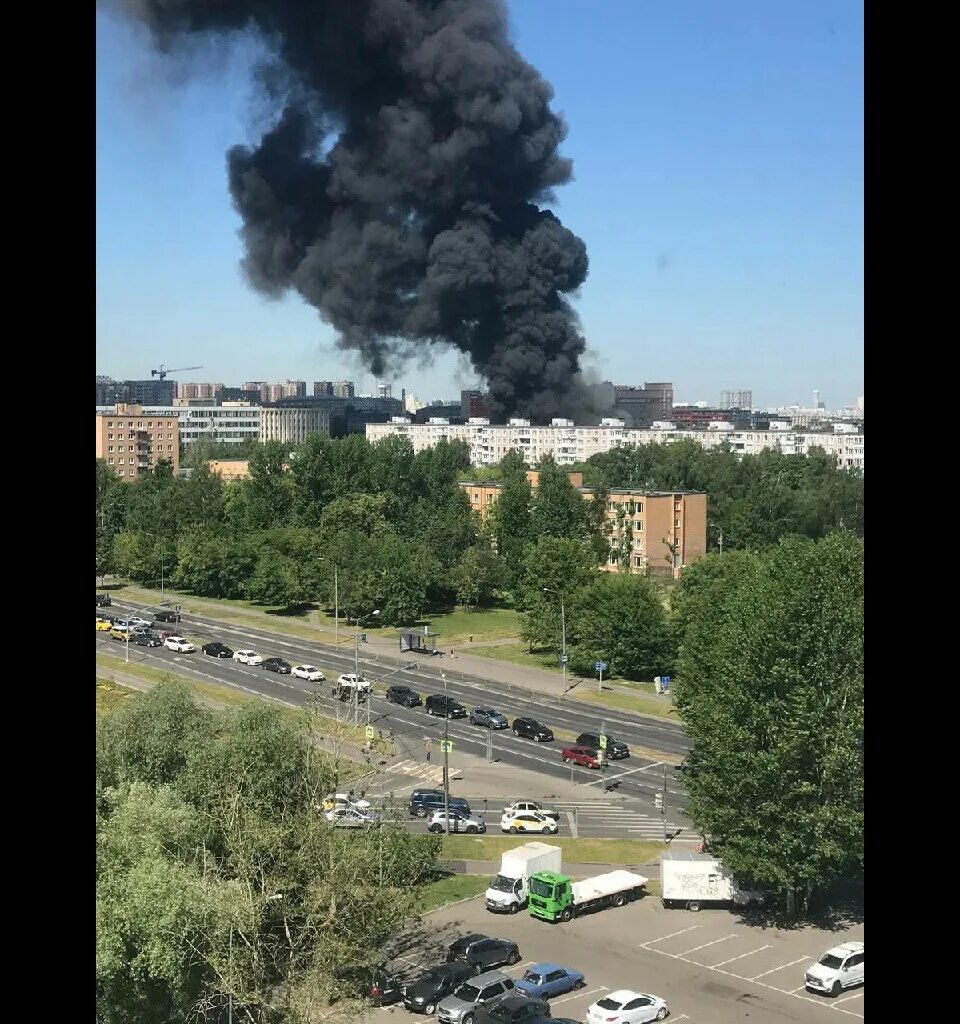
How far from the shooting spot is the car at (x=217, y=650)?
1381 cm

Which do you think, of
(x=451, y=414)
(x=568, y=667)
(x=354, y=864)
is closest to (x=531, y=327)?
(x=451, y=414)

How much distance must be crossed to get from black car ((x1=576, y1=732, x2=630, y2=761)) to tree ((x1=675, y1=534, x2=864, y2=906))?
2.00 m

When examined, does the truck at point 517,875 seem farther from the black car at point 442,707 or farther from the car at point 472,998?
the black car at point 442,707

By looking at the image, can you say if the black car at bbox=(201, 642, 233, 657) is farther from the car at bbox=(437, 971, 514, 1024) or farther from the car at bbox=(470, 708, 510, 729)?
the car at bbox=(437, 971, 514, 1024)

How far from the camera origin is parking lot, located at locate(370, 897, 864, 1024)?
568cm

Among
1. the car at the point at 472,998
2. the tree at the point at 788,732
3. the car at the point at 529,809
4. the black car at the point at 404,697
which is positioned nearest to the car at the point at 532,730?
the black car at the point at 404,697

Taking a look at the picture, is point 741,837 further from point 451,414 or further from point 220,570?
point 451,414

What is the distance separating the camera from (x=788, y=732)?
7133 millimetres

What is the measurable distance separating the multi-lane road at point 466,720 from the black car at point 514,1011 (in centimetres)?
250

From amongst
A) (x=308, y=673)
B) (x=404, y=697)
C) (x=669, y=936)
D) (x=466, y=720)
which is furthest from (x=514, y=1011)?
(x=308, y=673)

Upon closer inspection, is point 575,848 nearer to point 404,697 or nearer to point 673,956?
point 673,956

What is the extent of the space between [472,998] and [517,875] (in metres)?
1.47
